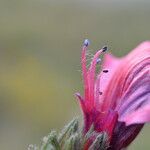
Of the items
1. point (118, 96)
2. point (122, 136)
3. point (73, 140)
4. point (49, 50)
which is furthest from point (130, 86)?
point (49, 50)

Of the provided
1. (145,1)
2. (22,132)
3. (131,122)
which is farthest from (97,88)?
(145,1)

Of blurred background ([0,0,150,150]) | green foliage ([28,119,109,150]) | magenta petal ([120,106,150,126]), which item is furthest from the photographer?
blurred background ([0,0,150,150])

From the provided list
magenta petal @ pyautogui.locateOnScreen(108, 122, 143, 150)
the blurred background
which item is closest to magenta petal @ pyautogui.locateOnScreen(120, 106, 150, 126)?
magenta petal @ pyautogui.locateOnScreen(108, 122, 143, 150)

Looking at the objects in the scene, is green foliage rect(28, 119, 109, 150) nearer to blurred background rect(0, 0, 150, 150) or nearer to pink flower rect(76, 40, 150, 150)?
pink flower rect(76, 40, 150, 150)

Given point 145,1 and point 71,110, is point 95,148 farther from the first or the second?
point 145,1

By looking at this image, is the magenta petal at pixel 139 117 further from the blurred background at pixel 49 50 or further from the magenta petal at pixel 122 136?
the blurred background at pixel 49 50

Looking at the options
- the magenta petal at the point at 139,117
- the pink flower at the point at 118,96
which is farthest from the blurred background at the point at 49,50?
the magenta petal at the point at 139,117

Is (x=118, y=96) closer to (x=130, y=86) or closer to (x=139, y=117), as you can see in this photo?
(x=130, y=86)

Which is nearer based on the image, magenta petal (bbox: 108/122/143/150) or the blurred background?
magenta petal (bbox: 108/122/143/150)
